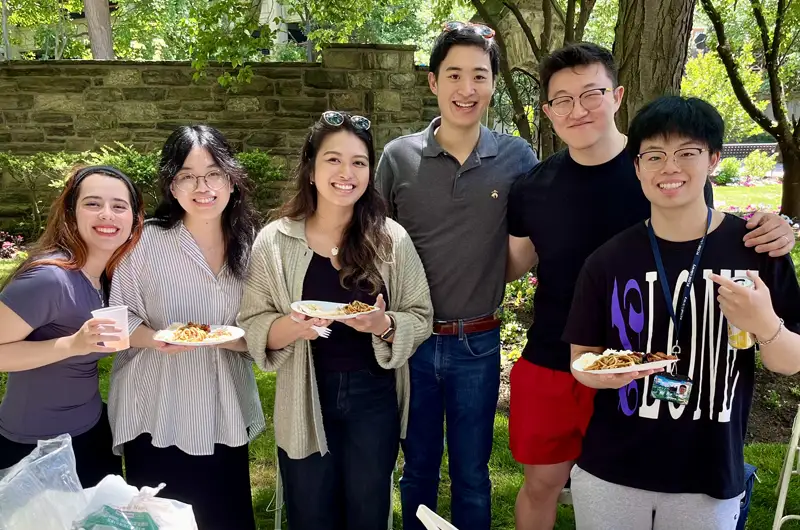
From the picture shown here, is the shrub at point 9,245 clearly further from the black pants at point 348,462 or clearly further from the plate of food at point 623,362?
the plate of food at point 623,362

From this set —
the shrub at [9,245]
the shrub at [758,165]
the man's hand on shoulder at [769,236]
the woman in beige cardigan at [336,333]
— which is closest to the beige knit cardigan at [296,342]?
the woman in beige cardigan at [336,333]

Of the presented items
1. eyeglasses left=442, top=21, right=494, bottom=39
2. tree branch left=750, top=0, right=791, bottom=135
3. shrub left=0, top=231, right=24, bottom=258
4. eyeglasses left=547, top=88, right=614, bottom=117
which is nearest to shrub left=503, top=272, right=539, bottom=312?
eyeglasses left=442, top=21, right=494, bottom=39

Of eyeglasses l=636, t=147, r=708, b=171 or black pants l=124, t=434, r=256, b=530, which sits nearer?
eyeglasses l=636, t=147, r=708, b=171

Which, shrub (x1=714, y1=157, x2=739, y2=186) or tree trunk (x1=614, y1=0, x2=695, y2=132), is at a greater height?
tree trunk (x1=614, y1=0, x2=695, y2=132)

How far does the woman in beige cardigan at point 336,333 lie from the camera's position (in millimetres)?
2361

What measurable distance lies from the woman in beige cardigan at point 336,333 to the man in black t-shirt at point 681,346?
2.82 ft

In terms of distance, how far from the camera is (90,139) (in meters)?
9.05

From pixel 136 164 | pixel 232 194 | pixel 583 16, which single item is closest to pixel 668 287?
pixel 232 194

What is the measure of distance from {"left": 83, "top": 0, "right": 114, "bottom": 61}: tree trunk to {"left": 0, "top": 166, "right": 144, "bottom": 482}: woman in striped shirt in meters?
13.5

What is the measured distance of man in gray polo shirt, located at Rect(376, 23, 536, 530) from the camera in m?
2.65

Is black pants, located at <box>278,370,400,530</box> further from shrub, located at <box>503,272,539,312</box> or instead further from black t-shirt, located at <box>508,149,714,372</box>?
shrub, located at <box>503,272,539,312</box>

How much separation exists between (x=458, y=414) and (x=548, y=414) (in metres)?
0.42

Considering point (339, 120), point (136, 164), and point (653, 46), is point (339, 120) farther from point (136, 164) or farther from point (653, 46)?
Result: point (136, 164)

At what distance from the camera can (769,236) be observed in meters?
1.76
